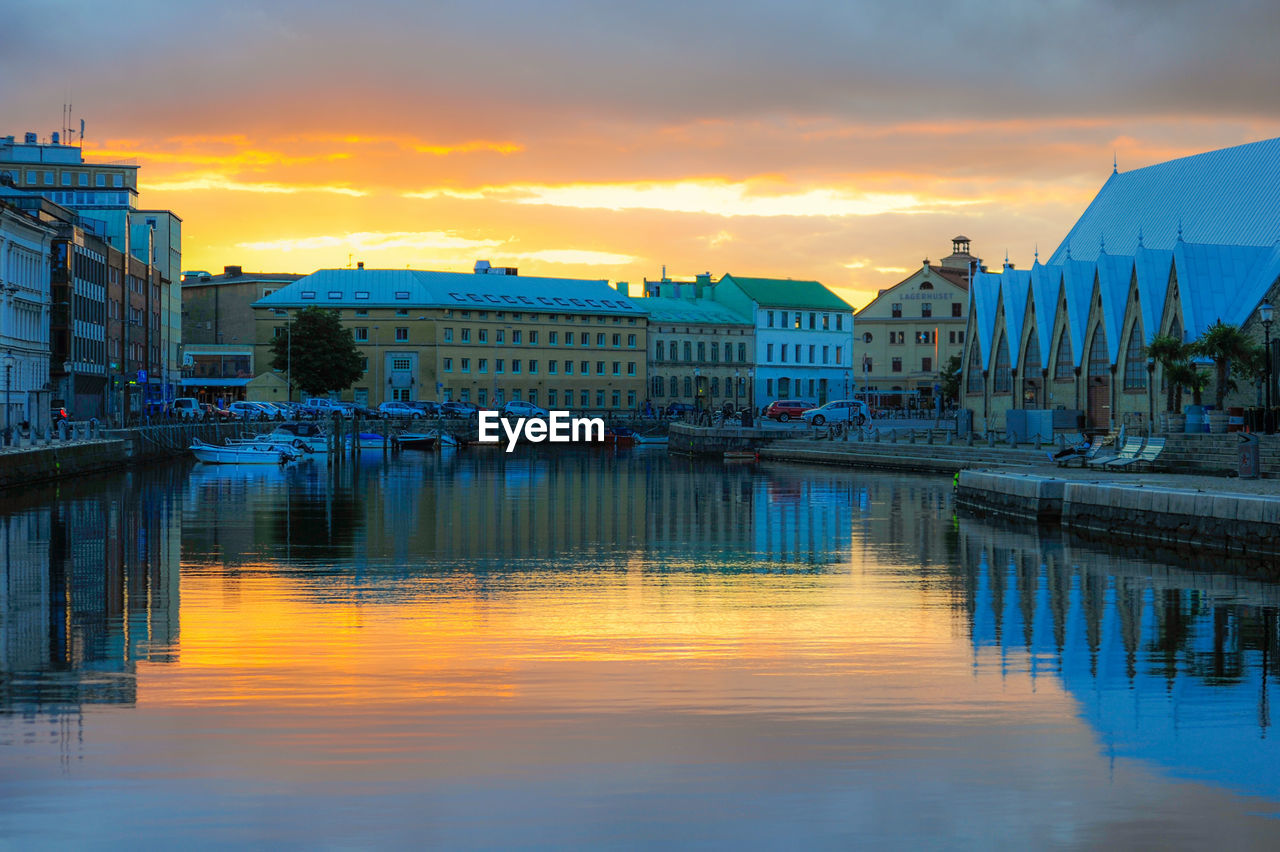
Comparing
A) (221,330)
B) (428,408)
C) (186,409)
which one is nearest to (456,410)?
(428,408)

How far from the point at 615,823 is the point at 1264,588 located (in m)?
17.8

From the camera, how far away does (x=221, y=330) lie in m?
162

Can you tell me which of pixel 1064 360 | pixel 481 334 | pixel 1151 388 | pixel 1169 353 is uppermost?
pixel 481 334

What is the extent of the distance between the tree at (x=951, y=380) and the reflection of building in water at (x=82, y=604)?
10492cm

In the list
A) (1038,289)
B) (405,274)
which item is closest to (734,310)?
(405,274)

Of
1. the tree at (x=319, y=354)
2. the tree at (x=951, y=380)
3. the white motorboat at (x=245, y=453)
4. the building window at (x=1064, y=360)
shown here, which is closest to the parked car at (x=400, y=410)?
the tree at (x=319, y=354)

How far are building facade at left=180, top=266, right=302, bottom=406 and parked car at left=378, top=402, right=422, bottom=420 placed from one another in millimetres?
17522

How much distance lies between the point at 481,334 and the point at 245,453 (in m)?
67.7

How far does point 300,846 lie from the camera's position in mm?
10859

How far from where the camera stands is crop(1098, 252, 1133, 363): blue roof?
82.2 metres

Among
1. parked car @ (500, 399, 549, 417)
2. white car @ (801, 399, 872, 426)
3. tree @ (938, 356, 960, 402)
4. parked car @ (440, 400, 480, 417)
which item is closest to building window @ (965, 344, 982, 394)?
white car @ (801, 399, 872, 426)

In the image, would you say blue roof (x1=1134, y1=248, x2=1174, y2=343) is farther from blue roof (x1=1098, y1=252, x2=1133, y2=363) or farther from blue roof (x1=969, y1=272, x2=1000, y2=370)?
blue roof (x1=969, y1=272, x2=1000, y2=370)

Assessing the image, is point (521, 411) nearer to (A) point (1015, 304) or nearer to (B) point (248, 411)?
(B) point (248, 411)

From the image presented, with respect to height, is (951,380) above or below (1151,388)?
above
